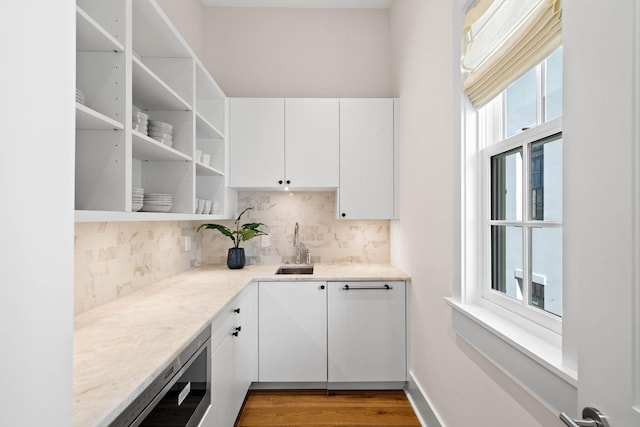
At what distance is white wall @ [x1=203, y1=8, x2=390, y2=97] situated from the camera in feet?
11.1

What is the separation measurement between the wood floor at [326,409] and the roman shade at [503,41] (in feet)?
6.54

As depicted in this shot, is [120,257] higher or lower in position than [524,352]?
higher

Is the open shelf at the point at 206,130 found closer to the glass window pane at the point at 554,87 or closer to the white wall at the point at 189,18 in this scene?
the white wall at the point at 189,18

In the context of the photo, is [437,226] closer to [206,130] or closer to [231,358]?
[231,358]

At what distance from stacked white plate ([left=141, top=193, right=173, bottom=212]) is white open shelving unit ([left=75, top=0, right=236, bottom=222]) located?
7cm

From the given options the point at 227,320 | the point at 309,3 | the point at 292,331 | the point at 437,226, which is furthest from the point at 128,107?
the point at 309,3

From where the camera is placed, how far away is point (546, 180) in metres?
1.23

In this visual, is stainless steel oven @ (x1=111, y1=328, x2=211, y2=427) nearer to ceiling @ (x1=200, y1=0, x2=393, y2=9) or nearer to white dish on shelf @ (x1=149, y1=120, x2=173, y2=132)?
white dish on shelf @ (x1=149, y1=120, x2=173, y2=132)

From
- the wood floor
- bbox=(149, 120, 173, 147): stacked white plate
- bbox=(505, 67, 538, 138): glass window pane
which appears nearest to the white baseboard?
the wood floor

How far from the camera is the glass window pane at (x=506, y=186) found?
142 cm

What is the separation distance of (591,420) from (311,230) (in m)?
2.74

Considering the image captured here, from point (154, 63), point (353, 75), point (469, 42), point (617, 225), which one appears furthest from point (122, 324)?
point (353, 75)

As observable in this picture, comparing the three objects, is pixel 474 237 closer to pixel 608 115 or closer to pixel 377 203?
pixel 608 115

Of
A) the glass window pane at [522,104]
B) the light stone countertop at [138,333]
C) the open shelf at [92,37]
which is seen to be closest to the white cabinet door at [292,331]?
the light stone countertop at [138,333]
